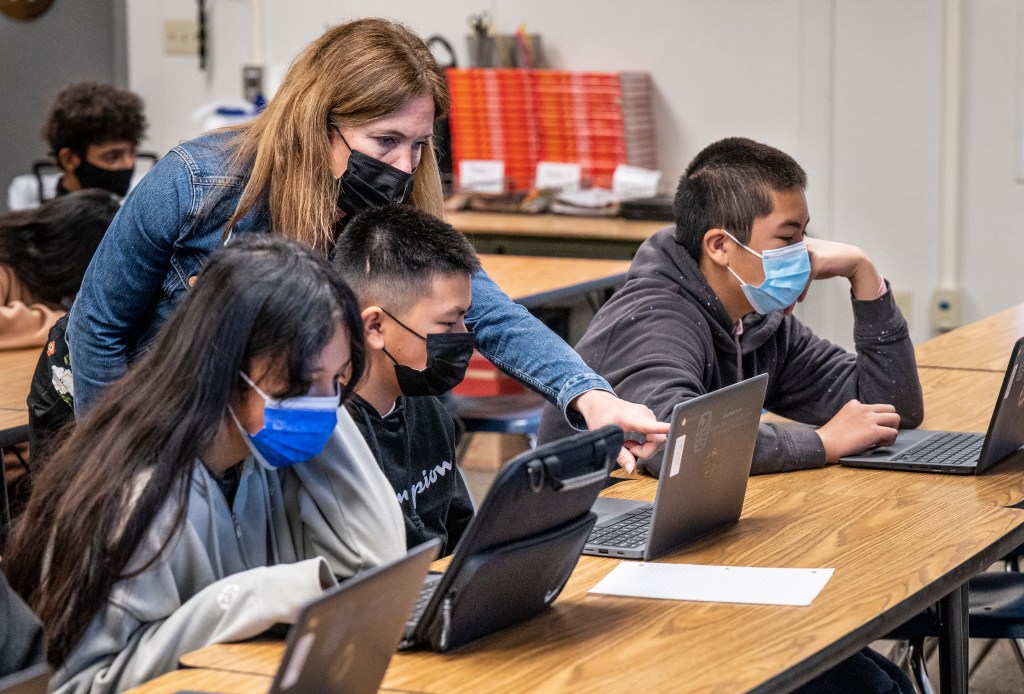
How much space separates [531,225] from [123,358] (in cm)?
318

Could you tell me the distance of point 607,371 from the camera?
93.7 inches

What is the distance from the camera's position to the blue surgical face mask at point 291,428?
153 centimetres

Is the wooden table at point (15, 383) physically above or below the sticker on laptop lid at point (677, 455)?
below

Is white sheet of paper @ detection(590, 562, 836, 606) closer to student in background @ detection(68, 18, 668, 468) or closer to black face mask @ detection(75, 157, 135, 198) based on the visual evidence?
student in background @ detection(68, 18, 668, 468)

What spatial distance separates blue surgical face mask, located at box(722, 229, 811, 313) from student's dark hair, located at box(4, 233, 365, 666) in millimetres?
1078

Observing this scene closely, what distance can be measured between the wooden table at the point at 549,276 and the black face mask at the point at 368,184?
164cm

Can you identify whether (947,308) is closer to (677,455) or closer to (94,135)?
(94,135)

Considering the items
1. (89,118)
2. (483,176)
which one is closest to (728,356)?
(89,118)

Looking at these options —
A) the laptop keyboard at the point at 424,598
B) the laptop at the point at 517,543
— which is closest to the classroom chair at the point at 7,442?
the laptop keyboard at the point at 424,598

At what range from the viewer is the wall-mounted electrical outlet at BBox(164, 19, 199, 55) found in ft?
20.9

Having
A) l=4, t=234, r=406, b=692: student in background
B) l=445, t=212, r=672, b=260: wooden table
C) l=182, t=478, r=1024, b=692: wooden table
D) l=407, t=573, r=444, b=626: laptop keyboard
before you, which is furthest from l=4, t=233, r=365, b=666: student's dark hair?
l=445, t=212, r=672, b=260: wooden table

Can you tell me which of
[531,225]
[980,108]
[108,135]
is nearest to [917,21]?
[980,108]

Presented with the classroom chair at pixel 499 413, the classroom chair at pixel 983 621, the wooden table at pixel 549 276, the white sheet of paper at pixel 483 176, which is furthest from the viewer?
the white sheet of paper at pixel 483 176

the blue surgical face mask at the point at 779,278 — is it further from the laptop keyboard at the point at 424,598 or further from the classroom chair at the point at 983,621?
the laptop keyboard at the point at 424,598
